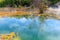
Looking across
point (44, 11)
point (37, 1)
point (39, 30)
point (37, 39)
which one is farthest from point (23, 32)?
point (37, 1)

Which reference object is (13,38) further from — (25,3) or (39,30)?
(25,3)

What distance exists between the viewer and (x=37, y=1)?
116ft

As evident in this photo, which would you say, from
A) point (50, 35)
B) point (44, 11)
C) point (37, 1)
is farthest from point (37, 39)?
point (37, 1)

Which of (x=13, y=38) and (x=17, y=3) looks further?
(x=17, y=3)

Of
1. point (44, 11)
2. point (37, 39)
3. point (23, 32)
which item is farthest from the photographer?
point (44, 11)

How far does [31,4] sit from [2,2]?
228 inches

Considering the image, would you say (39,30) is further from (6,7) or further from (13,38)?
(6,7)

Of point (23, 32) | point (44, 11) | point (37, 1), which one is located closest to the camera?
point (23, 32)

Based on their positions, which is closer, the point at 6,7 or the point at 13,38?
the point at 13,38

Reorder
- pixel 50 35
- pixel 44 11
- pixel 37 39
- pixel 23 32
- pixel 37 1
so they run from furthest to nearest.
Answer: pixel 37 1
pixel 44 11
pixel 23 32
pixel 50 35
pixel 37 39

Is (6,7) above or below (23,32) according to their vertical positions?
below

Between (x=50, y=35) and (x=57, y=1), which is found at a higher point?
(x=50, y=35)

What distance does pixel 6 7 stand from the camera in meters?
35.8

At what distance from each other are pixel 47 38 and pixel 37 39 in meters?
0.84
